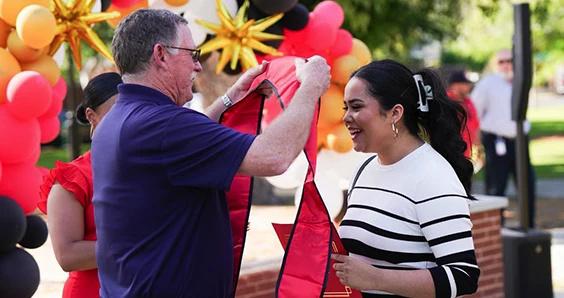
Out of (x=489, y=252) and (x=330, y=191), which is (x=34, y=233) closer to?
(x=330, y=191)

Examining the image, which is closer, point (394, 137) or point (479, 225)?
point (394, 137)

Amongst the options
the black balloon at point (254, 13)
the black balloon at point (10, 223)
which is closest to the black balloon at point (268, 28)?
the black balloon at point (254, 13)

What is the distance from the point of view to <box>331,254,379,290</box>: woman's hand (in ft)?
8.81

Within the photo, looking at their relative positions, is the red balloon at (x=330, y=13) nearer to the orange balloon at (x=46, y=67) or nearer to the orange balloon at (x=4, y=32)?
the orange balloon at (x=46, y=67)

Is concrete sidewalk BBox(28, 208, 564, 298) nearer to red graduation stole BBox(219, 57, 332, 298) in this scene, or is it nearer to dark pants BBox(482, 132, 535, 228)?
dark pants BBox(482, 132, 535, 228)

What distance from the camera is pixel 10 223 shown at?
15.7 feet

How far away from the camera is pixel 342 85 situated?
22.1ft

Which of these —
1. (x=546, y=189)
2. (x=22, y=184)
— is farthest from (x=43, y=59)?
(x=546, y=189)

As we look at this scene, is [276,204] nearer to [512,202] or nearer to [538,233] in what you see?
[512,202]

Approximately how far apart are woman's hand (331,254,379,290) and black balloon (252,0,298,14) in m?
3.73

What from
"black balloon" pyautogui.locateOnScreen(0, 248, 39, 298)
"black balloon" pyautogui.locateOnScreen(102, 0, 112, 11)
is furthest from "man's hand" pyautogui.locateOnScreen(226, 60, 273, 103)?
"black balloon" pyautogui.locateOnScreen(102, 0, 112, 11)

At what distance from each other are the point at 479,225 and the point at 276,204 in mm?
6538

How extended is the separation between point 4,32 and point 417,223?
313 cm

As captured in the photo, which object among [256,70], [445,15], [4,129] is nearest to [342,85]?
[4,129]
